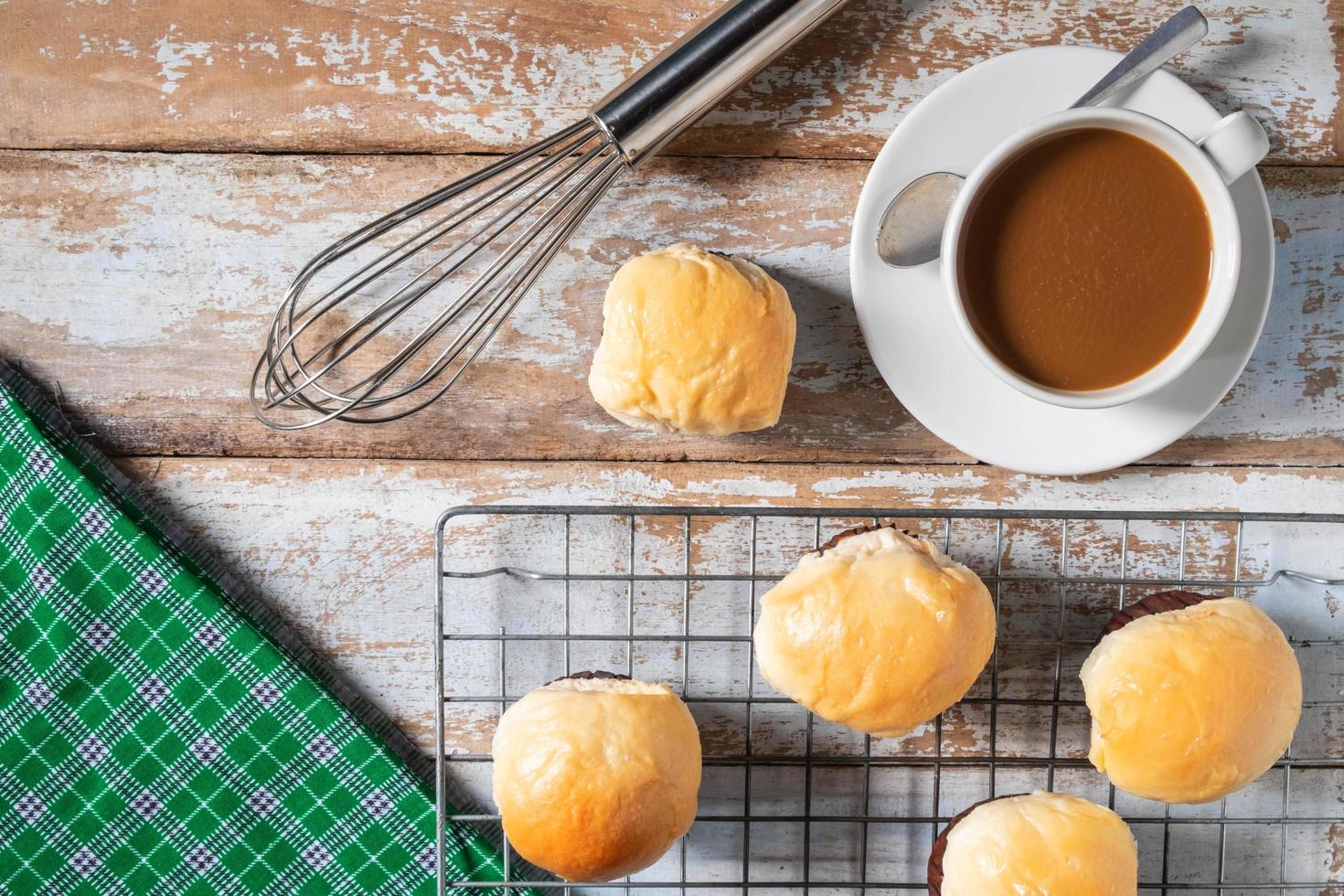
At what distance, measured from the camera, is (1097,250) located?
89cm

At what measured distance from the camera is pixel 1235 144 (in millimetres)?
849

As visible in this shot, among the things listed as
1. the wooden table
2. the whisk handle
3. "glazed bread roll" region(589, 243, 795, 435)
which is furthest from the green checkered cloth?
the whisk handle

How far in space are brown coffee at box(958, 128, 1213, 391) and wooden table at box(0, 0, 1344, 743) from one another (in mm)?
177

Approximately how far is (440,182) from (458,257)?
78 mm

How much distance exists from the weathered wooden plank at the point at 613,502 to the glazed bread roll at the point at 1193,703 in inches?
5.6

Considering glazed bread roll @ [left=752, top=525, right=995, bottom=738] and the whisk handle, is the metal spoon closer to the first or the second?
the whisk handle

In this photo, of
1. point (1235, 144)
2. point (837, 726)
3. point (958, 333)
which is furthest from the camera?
point (837, 726)

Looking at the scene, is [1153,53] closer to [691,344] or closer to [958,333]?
[958,333]

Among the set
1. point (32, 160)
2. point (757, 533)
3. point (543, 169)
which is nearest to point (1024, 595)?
point (757, 533)

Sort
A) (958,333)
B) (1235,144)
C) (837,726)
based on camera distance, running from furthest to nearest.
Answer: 1. (837,726)
2. (958,333)
3. (1235,144)

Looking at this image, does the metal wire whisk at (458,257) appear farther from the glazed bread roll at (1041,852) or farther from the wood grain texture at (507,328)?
the glazed bread roll at (1041,852)

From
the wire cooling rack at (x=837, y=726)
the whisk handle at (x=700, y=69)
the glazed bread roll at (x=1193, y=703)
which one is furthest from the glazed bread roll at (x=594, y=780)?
the whisk handle at (x=700, y=69)

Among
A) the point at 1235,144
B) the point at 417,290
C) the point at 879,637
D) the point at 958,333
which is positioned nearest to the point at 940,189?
the point at 958,333

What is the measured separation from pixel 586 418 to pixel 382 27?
449 millimetres
